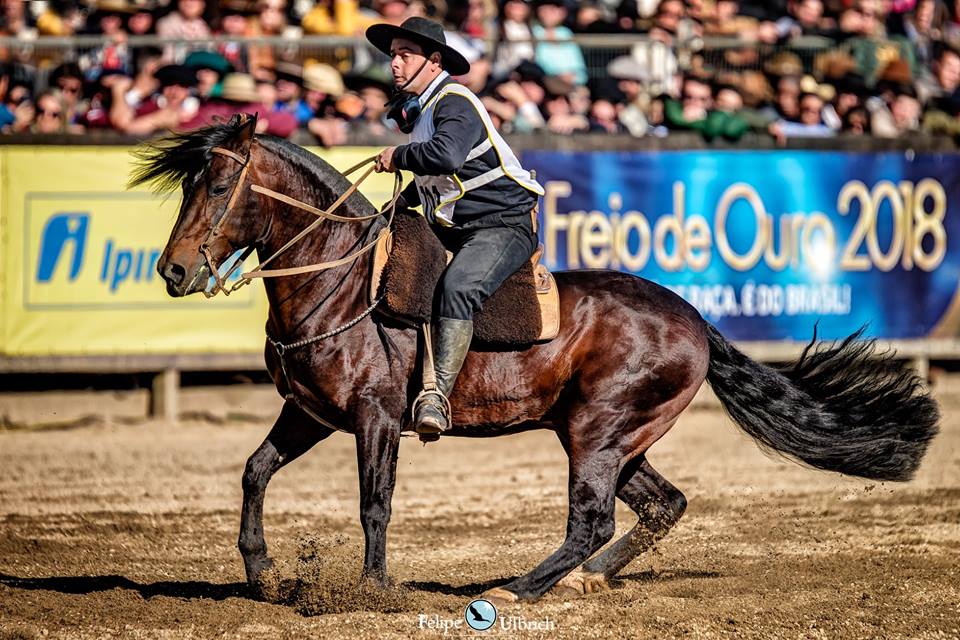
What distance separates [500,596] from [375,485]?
0.73 metres

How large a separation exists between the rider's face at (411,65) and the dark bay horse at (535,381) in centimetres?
58

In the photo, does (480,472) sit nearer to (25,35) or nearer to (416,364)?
(416,364)

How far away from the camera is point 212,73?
11367mm

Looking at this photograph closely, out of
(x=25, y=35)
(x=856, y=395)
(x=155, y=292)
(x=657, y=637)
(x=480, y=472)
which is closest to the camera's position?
(x=657, y=637)

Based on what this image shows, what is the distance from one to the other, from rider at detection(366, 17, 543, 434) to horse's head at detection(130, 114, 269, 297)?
24.8 inches

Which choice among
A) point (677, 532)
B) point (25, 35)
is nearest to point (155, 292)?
point (25, 35)

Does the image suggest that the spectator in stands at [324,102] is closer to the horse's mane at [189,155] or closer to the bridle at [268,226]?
the bridle at [268,226]

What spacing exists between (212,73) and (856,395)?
7.02 metres

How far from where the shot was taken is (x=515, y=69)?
12000 mm

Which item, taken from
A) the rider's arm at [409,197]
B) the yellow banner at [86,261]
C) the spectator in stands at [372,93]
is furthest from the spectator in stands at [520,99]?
the rider's arm at [409,197]

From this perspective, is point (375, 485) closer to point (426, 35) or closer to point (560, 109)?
point (426, 35)

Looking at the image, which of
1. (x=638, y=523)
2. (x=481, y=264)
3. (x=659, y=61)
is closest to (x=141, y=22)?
(x=659, y=61)

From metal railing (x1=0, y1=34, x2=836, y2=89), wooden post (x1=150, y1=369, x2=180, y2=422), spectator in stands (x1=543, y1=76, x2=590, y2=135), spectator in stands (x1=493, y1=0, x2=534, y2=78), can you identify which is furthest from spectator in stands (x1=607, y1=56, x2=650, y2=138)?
wooden post (x1=150, y1=369, x2=180, y2=422)

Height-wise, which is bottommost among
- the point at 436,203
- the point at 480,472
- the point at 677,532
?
the point at 480,472
